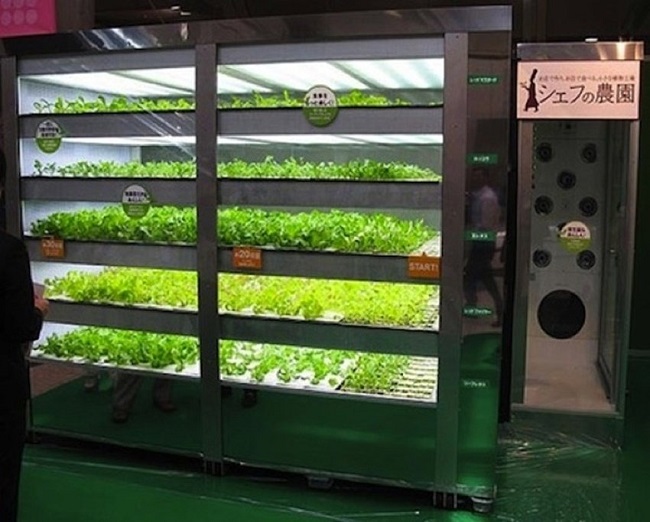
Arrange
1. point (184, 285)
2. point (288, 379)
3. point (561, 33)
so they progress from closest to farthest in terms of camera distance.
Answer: point (288, 379) → point (184, 285) → point (561, 33)

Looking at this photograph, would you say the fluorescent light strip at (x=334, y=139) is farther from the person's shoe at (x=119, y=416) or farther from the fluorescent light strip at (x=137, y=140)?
the person's shoe at (x=119, y=416)

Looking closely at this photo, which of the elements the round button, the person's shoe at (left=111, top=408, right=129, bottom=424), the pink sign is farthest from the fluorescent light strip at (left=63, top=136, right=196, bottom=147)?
the round button

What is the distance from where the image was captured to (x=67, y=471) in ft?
12.2

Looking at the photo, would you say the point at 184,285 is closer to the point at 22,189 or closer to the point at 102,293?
the point at 102,293

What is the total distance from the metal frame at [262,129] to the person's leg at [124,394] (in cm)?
30

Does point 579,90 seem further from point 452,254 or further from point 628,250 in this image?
point 452,254

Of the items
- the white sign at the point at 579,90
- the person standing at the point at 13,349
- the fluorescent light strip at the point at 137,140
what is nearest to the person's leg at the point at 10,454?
the person standing at the point at 13,349

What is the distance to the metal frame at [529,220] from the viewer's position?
379 centimetres

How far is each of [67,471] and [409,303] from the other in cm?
202

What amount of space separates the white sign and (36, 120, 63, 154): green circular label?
2.57 meters

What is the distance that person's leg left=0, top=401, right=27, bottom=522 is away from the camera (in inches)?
101

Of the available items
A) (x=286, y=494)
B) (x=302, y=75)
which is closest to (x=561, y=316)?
(x=286, y=494)

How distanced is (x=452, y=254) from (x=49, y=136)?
2307mm

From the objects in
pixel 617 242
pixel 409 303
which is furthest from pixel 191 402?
pixel 617 242
